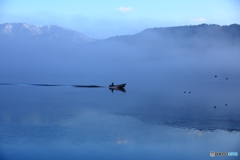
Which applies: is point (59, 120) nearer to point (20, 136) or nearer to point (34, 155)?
point (20, 136)

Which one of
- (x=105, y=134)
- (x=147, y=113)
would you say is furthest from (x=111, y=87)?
(x=105, y=134)

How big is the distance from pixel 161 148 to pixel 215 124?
42.5ft

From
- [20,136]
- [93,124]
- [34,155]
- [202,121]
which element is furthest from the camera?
[202,121]

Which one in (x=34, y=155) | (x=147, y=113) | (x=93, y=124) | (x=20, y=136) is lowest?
(x=34, y=155)

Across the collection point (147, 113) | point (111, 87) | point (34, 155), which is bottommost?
point (34, 155)

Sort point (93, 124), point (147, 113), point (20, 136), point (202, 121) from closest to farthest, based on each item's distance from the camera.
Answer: point (20, 136) < point (93, 124) < point (202, 121) < point (147, 113)

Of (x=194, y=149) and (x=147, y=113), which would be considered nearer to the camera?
(x=194, y=149)

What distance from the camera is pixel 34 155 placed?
24094 mm

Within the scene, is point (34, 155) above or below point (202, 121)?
below

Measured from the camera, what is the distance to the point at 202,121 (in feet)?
126

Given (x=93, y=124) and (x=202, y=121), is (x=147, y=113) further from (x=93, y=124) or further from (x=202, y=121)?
(x=93, y=124)

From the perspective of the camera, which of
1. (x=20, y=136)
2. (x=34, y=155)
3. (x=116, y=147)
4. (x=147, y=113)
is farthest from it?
(x=147, y=113)

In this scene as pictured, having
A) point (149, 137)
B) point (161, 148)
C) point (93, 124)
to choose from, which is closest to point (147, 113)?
point (93, 124)

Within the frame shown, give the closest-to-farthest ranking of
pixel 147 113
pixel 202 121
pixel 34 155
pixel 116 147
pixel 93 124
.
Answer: pixel 34 155
pixel 116 147
pixel 93 124
pixel 202 121
pixel 147 113
